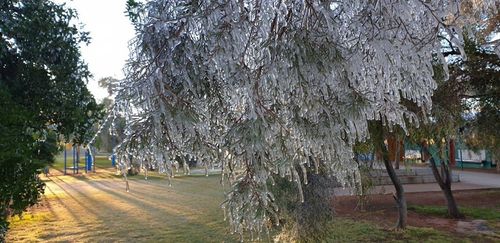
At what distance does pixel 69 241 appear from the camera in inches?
310

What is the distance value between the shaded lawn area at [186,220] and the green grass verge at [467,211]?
20 millimetres

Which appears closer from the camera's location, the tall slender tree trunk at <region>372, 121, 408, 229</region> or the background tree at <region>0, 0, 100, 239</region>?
the background tree at <region>0, 0, 100, 239</region>

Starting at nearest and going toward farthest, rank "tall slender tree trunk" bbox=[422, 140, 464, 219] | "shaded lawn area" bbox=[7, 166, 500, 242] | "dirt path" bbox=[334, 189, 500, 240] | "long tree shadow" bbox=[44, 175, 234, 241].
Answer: "shaded lawn area" bbox=[7, 166, 500, 242]
"dirt path" bbox=[334, 189, 500, 240]
"long tree shadow" bbox=[44, 175, 234, 241]
"tall slender tree trunk" bbox=[422, 140, 464, 219]

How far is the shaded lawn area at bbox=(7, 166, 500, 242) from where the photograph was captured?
7.85 m

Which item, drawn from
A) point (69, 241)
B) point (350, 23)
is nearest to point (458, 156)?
point (69, 241)

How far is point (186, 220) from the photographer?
9.73 metres

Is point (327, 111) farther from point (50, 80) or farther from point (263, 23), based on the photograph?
point (50, 80)

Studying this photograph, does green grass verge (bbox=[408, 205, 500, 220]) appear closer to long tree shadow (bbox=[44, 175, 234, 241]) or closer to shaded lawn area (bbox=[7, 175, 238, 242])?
shaded lawn area (bbox=[7, 175, 238, 242])

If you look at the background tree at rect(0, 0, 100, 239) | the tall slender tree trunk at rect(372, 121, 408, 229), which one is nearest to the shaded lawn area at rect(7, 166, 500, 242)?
the tall slender tree trunk at rect(372, 121, 408, 229)

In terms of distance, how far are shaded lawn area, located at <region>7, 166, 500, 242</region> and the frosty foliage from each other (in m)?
4.86

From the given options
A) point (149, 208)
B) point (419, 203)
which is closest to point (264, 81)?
point (149, 208)

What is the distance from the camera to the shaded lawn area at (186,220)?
7851 mm

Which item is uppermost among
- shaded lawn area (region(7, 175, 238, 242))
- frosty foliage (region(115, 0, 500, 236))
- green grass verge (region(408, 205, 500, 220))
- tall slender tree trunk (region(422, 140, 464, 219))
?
frosty foliage (region(115, 0, 500, 236))

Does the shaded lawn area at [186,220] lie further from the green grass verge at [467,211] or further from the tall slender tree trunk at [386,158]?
the tall slender tree trunk at [386,158]
